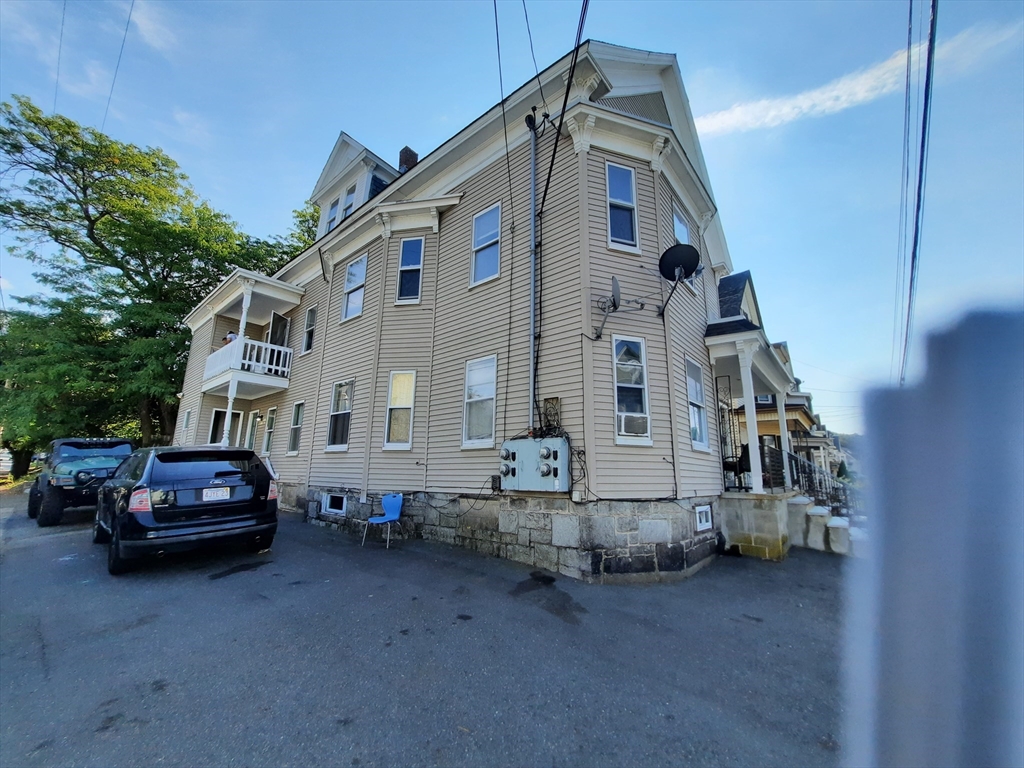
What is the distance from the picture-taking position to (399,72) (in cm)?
756

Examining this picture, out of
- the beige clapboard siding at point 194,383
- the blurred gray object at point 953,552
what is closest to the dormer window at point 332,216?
the beige clapboard siding at point 194,383

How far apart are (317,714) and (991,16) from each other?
4983 mm

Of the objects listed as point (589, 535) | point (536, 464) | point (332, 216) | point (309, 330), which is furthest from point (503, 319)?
point (332, 216)

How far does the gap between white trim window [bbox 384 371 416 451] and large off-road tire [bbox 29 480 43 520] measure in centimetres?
721

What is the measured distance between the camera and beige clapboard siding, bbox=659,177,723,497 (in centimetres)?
710

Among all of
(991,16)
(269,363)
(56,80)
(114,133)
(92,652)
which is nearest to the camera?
(991,16)

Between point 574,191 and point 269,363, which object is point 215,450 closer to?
point 574,191

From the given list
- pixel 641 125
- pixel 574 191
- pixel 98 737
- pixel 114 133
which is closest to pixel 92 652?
pixel 98 737

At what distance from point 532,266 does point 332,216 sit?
9.80m

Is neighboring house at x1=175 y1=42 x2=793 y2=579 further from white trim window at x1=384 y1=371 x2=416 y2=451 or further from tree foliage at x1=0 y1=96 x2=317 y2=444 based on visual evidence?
tree foliage at x1=0 y1=96 x2=317 y2=444

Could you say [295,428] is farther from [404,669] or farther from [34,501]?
[404,669]

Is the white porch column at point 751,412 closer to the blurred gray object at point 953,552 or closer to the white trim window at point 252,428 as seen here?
the blurred gray object at point 953,552

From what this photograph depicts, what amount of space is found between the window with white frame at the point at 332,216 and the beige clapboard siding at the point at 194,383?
229 inches

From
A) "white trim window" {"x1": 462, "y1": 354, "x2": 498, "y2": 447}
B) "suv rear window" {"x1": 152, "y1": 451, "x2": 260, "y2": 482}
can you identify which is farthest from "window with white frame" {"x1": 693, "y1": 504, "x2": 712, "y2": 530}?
"suv rear window" {"x1": 152, "y1": 451, "x2": 260, "y2": 482}
